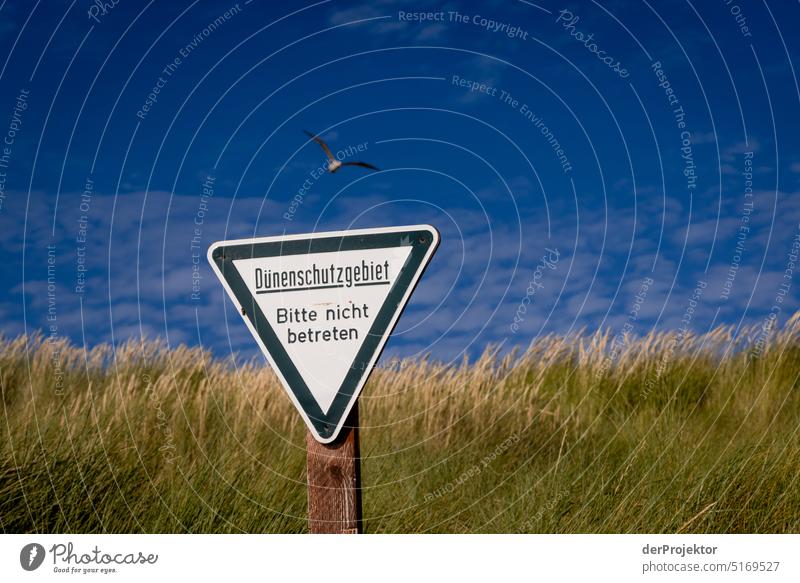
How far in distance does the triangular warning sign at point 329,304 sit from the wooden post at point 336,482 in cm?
8

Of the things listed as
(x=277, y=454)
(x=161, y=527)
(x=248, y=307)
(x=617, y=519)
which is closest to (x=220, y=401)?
(x=277, y=454)

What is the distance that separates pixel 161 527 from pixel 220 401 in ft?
10.0

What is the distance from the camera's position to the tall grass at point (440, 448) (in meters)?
6.00

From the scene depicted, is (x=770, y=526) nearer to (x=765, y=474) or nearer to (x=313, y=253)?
(x=765, y=474)

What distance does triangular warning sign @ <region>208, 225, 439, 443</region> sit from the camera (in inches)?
141

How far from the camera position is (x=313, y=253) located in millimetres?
3705
